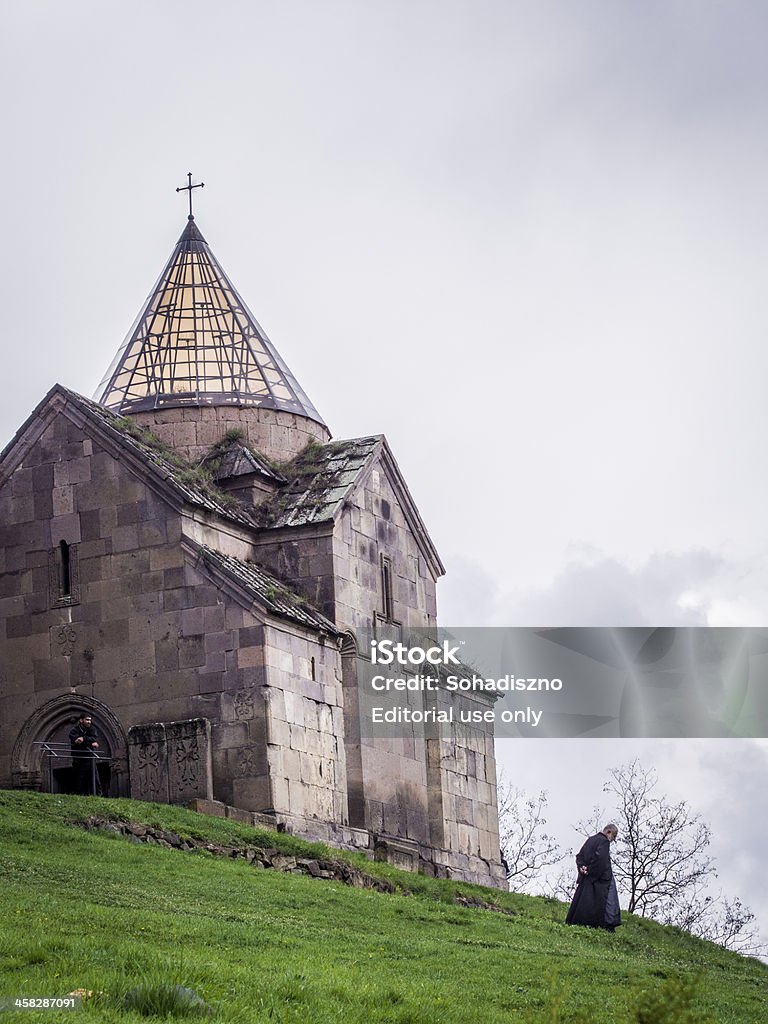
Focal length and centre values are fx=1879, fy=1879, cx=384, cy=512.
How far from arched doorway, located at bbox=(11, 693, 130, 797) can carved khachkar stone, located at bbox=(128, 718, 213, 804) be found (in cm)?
75

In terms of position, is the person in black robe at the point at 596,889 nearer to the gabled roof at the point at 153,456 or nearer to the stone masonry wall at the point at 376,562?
the stone masonry wall at the point at 376,562

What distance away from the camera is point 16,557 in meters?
30.9

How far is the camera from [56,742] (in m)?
30.0

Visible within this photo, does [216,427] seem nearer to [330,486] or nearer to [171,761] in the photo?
[330,486]

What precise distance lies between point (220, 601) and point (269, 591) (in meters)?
0.91

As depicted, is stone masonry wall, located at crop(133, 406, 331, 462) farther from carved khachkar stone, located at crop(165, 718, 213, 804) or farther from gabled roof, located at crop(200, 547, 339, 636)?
carved khachkar stone, located at crop(165, 718, 213, 804)

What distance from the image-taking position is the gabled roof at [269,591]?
28875 mm

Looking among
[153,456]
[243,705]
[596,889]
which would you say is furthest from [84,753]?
[596,889]

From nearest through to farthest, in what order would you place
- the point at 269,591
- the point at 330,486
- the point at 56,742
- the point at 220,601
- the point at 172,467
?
1. the point at 220,601
2. the point at 269,591
3. the point at 56,742
4. the point at 172,467
5. the point at 330,486

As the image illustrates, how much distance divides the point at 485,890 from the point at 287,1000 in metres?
13.7

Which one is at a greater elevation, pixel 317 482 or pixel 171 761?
pixel 317 482

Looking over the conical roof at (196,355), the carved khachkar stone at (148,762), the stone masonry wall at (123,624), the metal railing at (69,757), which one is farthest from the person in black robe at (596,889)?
the conical roof at (196,355)

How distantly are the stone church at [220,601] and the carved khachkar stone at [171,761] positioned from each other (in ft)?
0.11

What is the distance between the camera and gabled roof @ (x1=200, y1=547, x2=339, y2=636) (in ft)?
94.7
